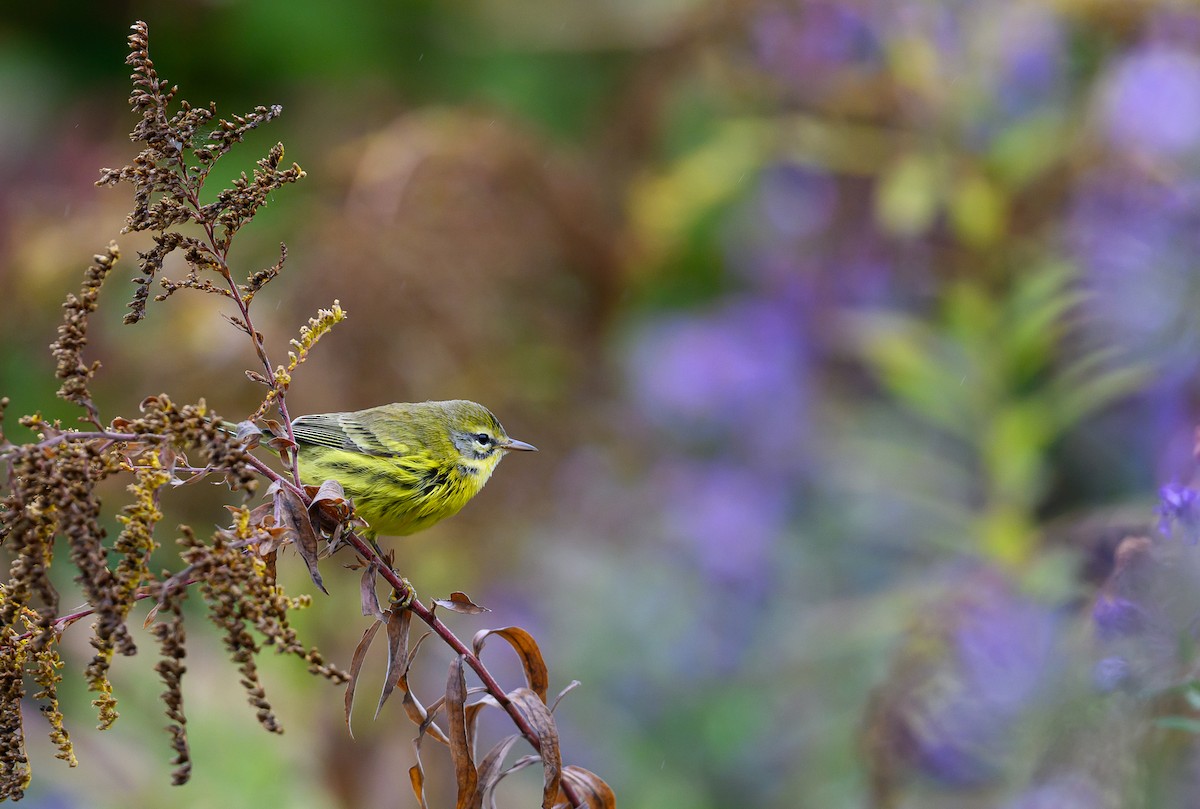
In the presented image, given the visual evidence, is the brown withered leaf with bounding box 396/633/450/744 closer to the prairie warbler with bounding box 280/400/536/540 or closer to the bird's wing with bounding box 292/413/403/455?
the prairie warbler with bounding box 280/400/536/540

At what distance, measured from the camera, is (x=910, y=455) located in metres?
4.04

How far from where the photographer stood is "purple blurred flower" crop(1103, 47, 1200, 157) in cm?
390

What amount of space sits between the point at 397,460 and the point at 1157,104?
2928 millimetres

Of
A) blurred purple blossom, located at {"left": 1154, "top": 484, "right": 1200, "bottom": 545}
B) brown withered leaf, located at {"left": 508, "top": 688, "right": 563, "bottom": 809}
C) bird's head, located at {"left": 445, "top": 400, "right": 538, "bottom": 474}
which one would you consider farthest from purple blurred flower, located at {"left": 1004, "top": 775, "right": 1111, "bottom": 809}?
bird's head, located at {"left": 445, "top": 400, "right": 538, "bottom": 474}

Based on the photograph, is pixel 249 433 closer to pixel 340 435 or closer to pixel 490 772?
pixel 490 772

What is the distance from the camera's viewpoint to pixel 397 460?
2578mm

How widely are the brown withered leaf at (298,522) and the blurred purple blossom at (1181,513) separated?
105 centimetres

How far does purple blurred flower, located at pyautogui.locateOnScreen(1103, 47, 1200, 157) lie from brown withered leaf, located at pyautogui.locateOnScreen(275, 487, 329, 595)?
3406 mm

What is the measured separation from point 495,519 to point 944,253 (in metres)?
2.18

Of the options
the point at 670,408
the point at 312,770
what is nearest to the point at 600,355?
the point at 670,408

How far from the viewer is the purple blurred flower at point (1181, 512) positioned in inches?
58.7

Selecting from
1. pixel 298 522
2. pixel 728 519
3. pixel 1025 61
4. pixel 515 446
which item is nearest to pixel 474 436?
pixel 515 446

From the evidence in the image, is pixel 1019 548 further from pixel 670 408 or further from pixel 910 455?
pixel 670 408

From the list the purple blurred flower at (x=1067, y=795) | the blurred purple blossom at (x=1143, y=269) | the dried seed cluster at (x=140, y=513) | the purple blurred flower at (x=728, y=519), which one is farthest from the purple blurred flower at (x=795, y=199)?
the dried seed cluster at (x=140, y=513)
